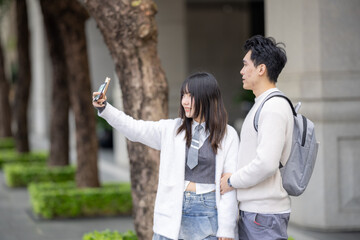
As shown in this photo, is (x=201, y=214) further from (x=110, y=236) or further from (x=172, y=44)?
(x=172, y=44)

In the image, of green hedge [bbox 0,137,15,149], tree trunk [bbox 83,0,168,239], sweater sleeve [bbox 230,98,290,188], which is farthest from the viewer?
green hedge [bbox 0,137,15,149]

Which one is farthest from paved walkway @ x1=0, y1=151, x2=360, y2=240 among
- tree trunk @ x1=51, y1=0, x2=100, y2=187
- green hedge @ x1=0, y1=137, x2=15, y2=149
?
green hedge @ x1=0, y1=137, x2=15, y2=149

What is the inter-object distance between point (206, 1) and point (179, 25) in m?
10.9

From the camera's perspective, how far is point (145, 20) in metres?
5.22

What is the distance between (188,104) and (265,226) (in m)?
0.85

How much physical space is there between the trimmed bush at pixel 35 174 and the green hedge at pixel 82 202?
8.20 ft

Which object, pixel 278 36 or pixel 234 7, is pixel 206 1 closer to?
pixel 234 7

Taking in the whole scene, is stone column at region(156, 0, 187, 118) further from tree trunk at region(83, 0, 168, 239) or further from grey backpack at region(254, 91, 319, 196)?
grey backpack at region(254, 91, 319, 196)

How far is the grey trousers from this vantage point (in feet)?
11.1

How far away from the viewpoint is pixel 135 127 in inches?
147

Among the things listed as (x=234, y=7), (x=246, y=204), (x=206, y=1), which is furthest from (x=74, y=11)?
(x=234, y=7)

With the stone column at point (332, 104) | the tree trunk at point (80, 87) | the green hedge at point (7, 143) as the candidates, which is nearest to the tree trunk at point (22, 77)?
the green hedge at point (7, 143)

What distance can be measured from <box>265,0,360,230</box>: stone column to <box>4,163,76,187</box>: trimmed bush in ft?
19.3

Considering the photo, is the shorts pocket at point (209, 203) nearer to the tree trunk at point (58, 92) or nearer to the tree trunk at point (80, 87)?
the tree trunk at point (80, 87)
